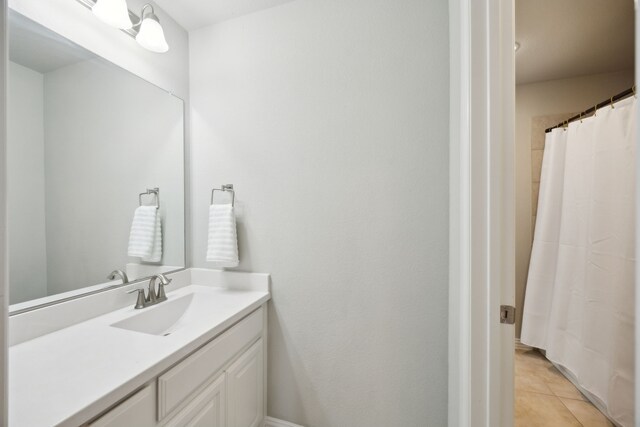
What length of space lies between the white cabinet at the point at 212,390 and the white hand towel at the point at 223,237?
330 millimetres

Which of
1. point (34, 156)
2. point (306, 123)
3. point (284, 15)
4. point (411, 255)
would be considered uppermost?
point (284, 15)

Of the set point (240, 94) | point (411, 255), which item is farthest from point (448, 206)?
point (240, 94)

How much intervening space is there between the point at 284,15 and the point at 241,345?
66.1 inches

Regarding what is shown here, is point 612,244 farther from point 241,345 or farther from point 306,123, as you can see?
point 241,345

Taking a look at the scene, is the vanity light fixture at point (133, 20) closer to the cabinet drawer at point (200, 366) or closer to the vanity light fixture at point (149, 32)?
the vanity light fixture at point (149, 32)

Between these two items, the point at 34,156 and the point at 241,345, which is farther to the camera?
the point at 241,345

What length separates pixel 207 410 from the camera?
3.08ft

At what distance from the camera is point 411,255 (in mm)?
1167

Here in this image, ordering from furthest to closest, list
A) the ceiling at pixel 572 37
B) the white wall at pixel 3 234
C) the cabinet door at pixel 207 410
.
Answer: the ceiling at pixel 572 37
the cabinet door at pixel 207 410
the white wall at pixel 3 234

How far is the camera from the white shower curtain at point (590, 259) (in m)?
1.37

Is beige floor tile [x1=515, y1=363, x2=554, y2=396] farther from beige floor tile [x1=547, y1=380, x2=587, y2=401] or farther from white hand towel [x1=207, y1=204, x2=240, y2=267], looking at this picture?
white hand towel [x1=207, y1=204, x2=240, y2=267]

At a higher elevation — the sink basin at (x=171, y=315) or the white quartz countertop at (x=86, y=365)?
the white quartz countertop at (x=86, y=365)

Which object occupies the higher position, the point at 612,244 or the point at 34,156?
the point at 34,156

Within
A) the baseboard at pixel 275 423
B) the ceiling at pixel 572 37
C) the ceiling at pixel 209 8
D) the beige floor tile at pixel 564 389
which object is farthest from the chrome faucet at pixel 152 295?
the beige floor tile at pixel 564 389
